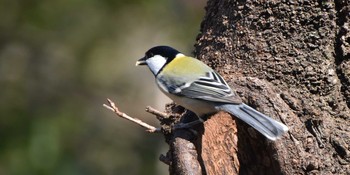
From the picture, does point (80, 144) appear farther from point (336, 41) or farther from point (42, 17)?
point (336, 41)

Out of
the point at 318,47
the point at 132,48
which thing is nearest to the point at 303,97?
the point at 318,47

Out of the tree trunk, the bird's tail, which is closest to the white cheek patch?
the tree trunk

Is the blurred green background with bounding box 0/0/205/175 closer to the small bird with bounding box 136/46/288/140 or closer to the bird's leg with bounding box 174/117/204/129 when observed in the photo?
the small bird with bounding box 136/46/288/140

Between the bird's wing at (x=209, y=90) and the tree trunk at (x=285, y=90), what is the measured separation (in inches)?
2.4

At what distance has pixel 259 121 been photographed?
3.17 meters

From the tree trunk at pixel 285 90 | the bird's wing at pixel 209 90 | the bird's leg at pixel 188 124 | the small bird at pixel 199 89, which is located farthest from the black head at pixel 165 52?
the bird's leg at pixel 188 124

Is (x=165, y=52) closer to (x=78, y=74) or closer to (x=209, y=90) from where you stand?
(x=209, y=90)

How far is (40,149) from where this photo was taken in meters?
6.29

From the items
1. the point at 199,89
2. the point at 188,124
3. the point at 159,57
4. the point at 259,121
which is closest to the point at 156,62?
the point at 159,57

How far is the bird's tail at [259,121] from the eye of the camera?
306 cm

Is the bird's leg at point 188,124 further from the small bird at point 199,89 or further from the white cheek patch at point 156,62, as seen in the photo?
the white cheek patch at point 156,62

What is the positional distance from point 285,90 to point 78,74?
423 cm

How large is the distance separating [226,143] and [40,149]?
10.3ft

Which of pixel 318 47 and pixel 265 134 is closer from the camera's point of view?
pixel 265 134
